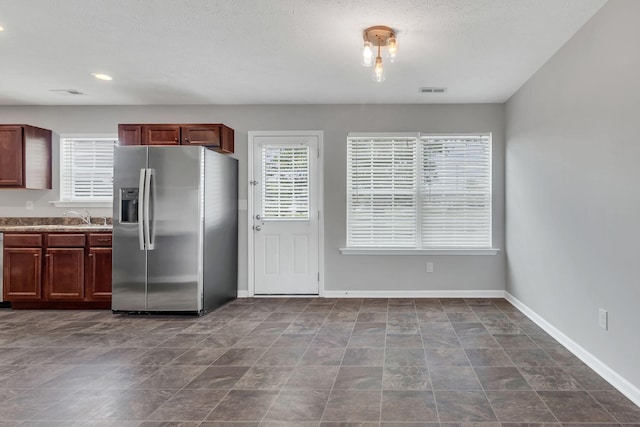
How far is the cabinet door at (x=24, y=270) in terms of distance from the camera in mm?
4090

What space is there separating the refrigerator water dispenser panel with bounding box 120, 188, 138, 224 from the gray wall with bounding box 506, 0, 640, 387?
13.3ft

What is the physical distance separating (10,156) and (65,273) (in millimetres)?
1658

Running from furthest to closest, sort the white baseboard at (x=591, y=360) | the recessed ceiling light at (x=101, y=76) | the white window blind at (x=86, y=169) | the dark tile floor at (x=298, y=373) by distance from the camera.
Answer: the white window blind at (x=86, y=169), the recessed ceiling light at (x=101, y=76), the white baseboard at (x=591, y=360), the dark tile floor at (x=298, y=373)

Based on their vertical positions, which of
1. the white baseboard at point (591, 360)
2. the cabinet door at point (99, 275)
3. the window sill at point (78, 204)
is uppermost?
the window sill at point (78, 204)

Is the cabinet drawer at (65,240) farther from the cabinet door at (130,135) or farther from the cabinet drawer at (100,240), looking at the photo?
the cabinet door at (130,135)

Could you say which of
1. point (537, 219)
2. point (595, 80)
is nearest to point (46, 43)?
point (595, 80)

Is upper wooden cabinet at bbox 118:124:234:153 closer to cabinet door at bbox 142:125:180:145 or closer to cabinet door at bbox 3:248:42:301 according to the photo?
cabinet door at bbox 142:125:180:145

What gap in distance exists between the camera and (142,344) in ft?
10.1

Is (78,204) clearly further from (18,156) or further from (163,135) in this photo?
(163,135)

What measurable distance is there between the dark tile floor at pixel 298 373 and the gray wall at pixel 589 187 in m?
0.35

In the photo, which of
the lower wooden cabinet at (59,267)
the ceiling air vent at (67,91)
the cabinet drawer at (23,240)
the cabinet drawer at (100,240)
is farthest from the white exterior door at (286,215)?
the cabinet drawer at (23,240)

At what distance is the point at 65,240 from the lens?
408 cm

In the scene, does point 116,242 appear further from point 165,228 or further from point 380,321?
point 380,321

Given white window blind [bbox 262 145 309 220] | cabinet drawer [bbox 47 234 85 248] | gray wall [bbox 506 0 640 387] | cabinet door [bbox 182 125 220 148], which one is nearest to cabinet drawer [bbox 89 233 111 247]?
cabinet drawer [bbox 47 234 85 248]
